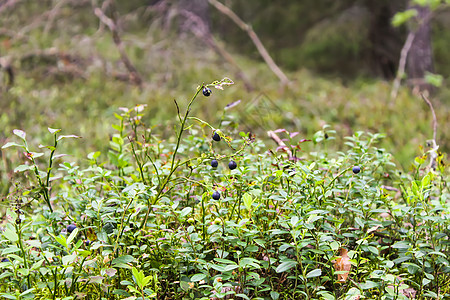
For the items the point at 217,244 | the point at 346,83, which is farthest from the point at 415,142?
the point at 346,83

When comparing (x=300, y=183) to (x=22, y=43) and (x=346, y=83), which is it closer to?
(x=22, y=43)

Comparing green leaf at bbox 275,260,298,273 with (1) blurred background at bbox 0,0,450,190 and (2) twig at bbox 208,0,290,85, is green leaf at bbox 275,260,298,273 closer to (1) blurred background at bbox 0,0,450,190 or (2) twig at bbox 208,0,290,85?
(1) blurred background at bbox 0,0,450,190

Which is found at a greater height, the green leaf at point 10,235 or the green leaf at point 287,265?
the green leaf at point 10,235

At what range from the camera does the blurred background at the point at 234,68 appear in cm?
638

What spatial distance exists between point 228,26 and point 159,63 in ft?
29.3

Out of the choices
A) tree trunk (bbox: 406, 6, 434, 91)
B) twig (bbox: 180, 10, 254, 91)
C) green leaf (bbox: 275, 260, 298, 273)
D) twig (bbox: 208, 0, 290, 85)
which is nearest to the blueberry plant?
green leaf (bbox: 275, 260, 298, 273)

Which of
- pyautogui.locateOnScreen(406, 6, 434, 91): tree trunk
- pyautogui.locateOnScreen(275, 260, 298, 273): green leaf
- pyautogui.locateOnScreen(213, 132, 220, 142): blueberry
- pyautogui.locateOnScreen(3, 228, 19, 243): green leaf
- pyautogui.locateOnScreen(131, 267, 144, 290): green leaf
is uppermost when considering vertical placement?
pyautogui.locateOnScreen(406, 6, 434, 91): tree trunk

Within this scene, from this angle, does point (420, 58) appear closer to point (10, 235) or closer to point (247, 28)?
point (247, 28)

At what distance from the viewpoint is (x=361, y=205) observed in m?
1.96

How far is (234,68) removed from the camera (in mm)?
11406

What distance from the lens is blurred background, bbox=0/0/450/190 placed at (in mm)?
Result: 6375

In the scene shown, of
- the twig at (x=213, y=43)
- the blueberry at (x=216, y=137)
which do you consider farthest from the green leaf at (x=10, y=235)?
the twig at (x=213, y=43)

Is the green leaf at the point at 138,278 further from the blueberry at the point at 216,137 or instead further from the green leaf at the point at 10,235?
the blueberry at the point at 216,137

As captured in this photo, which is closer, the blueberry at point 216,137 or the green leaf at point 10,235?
the green leaf at point 10,235
